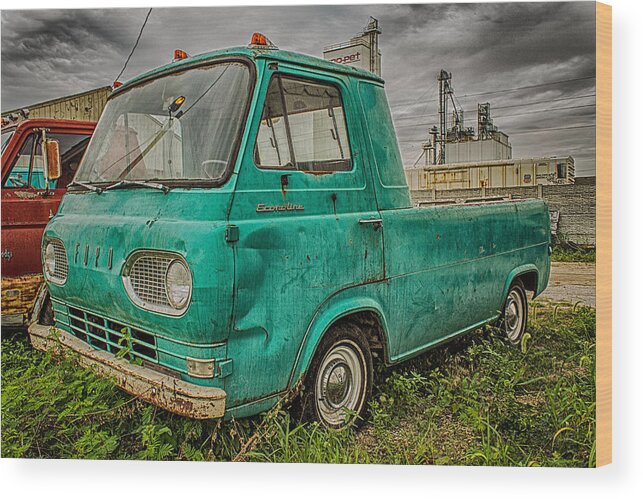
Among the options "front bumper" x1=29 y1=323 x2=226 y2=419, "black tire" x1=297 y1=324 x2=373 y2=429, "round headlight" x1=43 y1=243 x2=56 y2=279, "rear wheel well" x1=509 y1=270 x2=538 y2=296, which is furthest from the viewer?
"rear wheel well" x1=509 y1=270 x2=538 y2=296

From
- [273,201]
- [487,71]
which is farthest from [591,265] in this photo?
[273,201]

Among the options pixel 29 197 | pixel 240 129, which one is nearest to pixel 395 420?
pixel 240 129

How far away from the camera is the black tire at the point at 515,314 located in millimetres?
4750

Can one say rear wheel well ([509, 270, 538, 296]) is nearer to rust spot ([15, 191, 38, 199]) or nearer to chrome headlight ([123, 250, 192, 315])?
chrome headlight ([123, 250, 192, 315])

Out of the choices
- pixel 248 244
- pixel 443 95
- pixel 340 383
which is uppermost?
pixel 443 95

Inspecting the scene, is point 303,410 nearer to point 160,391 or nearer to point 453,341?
point 160,391

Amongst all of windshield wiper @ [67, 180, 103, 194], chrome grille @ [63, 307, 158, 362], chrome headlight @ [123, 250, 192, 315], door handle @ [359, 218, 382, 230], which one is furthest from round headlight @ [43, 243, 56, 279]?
door handle @ [359, 218, 382, 230]

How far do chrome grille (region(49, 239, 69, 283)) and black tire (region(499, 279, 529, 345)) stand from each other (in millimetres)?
3008

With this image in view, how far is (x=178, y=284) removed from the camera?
116 inches

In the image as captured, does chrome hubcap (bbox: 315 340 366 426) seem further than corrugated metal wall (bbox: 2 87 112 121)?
No

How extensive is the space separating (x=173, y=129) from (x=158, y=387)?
4.41ft

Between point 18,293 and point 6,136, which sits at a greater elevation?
point 6,136

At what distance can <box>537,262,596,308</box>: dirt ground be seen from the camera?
A: 3998 mm

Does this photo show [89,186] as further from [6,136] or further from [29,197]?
[6,136]
